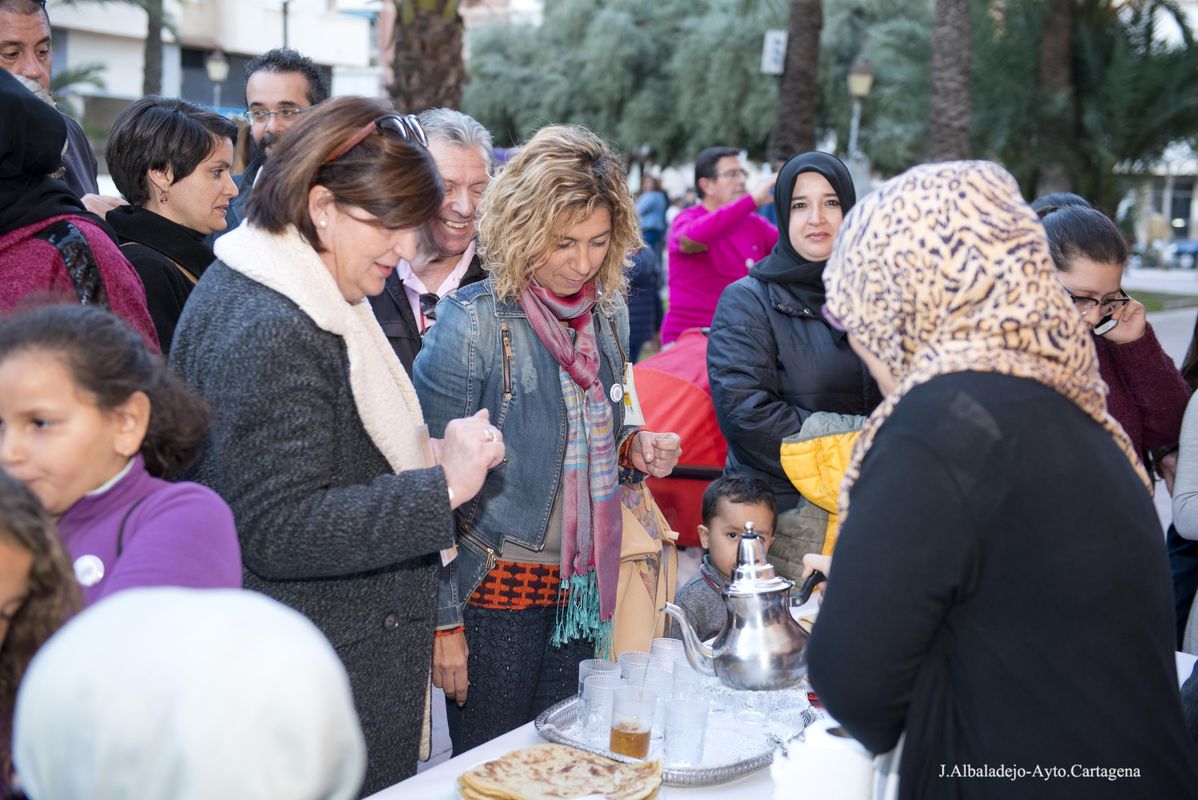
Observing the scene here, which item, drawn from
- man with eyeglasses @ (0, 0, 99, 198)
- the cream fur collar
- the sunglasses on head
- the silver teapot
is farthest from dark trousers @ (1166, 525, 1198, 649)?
man with eyeglasses @ (0, 0, 99, 198)

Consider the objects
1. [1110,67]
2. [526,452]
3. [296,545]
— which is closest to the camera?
[296,545]

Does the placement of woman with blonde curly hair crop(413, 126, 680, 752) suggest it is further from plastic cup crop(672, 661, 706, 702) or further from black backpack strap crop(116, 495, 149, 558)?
black backpack strap crop(116, 495, 149, 558)

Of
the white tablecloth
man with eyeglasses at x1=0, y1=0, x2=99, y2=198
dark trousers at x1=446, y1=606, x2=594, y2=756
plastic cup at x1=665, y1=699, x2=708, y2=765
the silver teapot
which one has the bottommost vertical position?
dark trousers at x1=446, y1=606, x2=594, y2=756

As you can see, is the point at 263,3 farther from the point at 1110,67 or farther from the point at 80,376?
the point at 80,376

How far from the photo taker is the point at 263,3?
109ft

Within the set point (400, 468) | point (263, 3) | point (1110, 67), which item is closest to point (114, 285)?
point (400, 468)

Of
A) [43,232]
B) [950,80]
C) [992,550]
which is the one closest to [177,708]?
[992,550]

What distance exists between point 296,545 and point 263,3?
34861mm

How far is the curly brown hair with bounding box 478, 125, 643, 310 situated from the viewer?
8.89 feet

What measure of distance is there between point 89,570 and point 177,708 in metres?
0.86

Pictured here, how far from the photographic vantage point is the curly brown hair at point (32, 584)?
1.43m

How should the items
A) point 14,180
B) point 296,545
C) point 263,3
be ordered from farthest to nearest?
1. point 263,3
2. point 14,180
3. point 296,545

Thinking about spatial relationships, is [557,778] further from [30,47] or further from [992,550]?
[30,47]

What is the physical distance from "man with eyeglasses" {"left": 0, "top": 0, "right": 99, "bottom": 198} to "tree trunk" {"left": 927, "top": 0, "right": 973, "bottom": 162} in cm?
964
